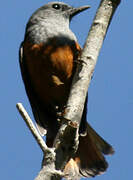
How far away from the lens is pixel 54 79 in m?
5.69

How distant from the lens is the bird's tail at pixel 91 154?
565cm

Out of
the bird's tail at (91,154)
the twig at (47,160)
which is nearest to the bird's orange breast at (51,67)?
the bird's tail at (91,154)

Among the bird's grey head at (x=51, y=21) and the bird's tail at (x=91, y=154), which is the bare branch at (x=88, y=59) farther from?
the bird's tail at (x=91, y=154)

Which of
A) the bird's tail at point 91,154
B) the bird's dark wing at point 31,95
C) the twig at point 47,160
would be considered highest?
the twig at point 47,160

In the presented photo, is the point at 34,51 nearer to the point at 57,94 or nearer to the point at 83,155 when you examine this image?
the point at 57,94

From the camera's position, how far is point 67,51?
18.1ft

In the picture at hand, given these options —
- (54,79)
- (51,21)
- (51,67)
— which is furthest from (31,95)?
(51,21)

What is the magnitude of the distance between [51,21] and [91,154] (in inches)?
87.6

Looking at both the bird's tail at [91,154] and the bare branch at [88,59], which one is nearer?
the bare branch at [88,59]

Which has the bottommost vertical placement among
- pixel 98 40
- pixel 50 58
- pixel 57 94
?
pixel 57 94

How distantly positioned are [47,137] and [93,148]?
752 mm

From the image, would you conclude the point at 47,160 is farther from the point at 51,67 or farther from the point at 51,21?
the point at 51,21

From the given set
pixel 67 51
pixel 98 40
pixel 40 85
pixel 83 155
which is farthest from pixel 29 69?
pixel 98 40

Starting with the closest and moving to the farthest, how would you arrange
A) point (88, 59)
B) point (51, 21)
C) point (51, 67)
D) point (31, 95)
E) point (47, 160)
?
point (47, 160) → point (88, 59) → point (51, 67) → point (31, 95) → point (51, 21)
